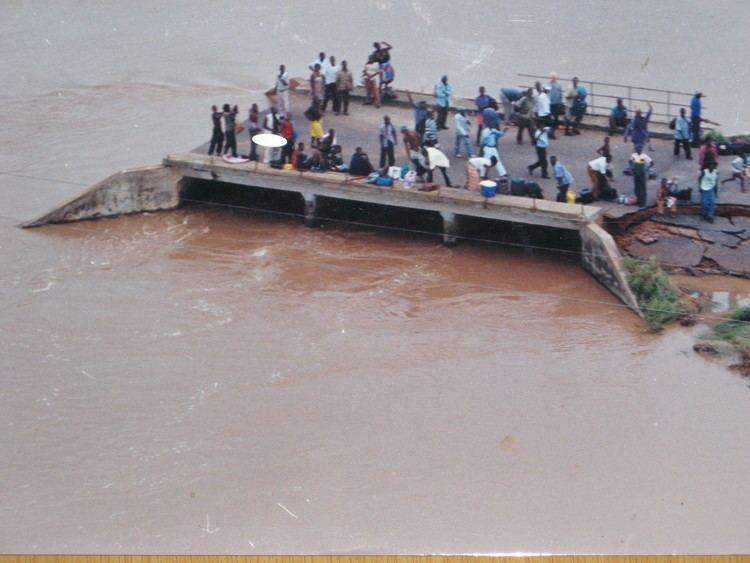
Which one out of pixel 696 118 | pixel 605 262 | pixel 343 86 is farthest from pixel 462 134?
pixel 696 118

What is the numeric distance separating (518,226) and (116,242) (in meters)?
6.67

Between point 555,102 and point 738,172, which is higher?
point 555,102

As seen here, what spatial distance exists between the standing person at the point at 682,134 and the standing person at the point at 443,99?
409 cm

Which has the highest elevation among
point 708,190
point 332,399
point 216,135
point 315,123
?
point 315,123

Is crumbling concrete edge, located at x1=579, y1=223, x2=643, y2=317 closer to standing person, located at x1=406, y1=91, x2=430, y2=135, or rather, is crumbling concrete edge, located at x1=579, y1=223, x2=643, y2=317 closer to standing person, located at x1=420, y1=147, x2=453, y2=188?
standing person, located at x1=420, y1=147, x2=453, y2=188

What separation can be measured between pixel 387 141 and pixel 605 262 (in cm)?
423

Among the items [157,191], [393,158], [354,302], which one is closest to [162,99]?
[157,191]

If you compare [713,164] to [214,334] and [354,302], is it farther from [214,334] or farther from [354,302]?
[214,334]

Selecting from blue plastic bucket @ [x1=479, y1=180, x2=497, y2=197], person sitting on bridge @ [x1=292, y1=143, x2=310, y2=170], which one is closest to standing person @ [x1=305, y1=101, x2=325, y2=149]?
person sitting on bridge @ [x1=292, y1=143, x2=310, y2=170]

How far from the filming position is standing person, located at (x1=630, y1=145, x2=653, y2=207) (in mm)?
20547

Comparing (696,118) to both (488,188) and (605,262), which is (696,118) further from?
(488,188)

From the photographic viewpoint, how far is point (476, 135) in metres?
23.7

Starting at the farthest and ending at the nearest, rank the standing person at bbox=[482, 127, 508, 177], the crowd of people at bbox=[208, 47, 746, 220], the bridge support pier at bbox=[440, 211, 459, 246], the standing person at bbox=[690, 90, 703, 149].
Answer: the standing person at bbox=[690, 90, 703, 149], the standing person at bbox=[482, 127, 508, 177], the bridge support pier at bbox=[440, 211, 459, 246], the crowd of people at bbox=[208, 47, 746, 220]

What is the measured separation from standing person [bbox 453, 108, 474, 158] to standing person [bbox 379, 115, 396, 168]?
3.81 ft
